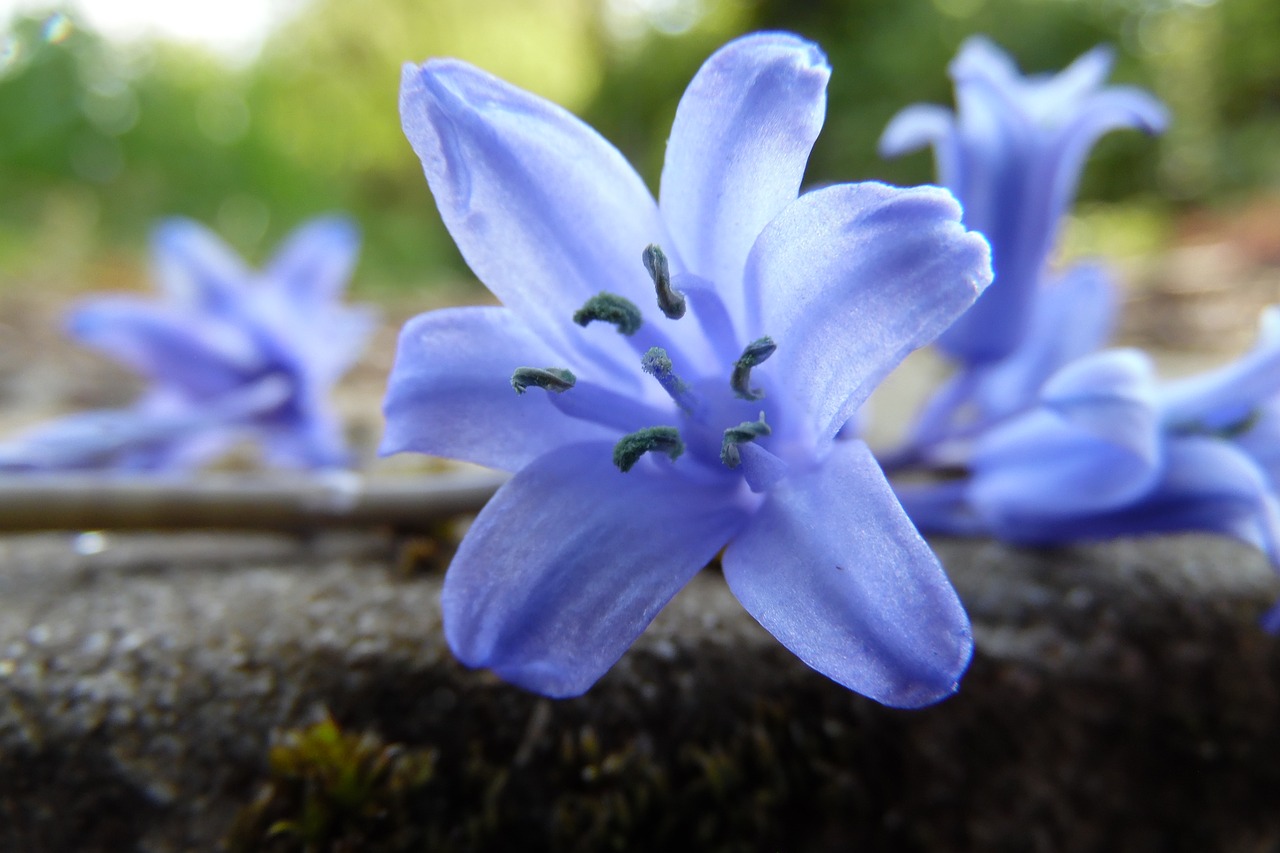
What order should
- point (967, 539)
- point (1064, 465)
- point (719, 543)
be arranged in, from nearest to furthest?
point (719, 543)
point (1064, 465)
point (967, 539)

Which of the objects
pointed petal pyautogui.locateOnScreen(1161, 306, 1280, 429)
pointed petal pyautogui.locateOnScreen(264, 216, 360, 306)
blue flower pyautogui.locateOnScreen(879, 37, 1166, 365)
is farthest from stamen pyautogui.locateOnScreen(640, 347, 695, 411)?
pointed petal pyautogui.locateOnScreen(264, 216, 360, 306)

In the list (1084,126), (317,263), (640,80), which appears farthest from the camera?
(640,80)

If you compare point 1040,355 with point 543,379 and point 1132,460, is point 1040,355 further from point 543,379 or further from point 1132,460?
point 543,379

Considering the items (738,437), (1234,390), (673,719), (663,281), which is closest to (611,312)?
(663,281)

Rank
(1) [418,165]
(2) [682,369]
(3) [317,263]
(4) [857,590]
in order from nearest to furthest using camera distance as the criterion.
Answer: (4) [857,590] → (2) [682,369] → (3) [317,263] → (1) [418,165]

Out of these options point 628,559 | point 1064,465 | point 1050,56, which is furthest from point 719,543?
point 1050,56

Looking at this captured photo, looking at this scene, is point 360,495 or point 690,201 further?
point 360,495

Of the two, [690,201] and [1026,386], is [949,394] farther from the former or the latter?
[690,201]
